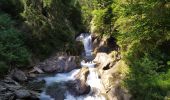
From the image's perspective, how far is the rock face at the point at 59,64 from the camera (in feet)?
93.7

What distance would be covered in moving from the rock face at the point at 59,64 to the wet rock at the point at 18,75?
300 cm

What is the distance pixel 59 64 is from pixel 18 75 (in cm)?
498

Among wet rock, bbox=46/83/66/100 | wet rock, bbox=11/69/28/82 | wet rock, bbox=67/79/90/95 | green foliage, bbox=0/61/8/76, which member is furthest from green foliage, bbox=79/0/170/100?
green foliage, bbox=0/61/8/76

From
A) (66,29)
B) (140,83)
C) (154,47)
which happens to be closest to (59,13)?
(66,29)

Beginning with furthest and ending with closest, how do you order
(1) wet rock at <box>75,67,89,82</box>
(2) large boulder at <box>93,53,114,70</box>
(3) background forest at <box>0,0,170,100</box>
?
(2) large boulder at <box>93,53,114,70</box>, (1) wet rock at <box>75,67,89,82</box>, (3) background forest at <box>0,0,170,100</box>

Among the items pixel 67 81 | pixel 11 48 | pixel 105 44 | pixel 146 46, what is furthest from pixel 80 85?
pixel 105 44

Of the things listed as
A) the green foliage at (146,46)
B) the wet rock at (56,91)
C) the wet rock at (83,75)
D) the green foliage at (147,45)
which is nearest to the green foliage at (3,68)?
the wet rock at (56,91)

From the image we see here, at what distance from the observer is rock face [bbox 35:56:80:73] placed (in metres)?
28.5

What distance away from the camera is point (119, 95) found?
63.5 ft

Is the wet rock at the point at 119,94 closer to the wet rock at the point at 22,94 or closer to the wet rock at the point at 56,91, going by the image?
the wet rock at the point at 56,91

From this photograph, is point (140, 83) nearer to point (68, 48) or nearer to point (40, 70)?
point (40, 70)

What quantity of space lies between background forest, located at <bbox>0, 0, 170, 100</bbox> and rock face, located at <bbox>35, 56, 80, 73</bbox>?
1613mm

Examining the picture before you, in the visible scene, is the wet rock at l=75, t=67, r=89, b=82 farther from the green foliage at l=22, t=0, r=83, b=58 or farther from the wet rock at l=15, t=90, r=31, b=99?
the green foliage at l=22, t=0, r=83, b=58

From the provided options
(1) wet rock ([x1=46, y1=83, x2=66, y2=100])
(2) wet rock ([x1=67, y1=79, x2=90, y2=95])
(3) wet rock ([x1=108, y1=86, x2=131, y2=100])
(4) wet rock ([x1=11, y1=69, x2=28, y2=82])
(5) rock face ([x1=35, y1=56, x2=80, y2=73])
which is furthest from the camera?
(5) rock face ([x1=35, y1=56, x2=80, y2=73])
